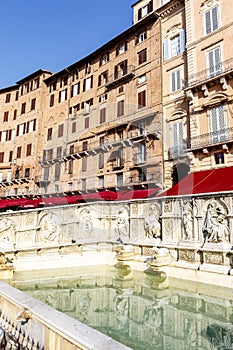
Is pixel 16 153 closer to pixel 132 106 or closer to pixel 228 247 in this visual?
pixel 132 106

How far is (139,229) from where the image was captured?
30.2 feet

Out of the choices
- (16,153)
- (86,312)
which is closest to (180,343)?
(86,312)

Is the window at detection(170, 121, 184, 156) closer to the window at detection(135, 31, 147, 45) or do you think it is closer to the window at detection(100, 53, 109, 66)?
the window at detection(135, 31, 147, 45)

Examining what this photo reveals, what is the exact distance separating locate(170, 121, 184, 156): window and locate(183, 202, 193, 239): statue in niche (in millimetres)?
11595

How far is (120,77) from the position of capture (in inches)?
982

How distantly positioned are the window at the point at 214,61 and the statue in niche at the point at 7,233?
1479 centimetres

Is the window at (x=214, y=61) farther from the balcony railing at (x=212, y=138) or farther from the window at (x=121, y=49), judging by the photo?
the window at (x=121, y=49)

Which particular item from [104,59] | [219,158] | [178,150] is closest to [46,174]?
[104,59]

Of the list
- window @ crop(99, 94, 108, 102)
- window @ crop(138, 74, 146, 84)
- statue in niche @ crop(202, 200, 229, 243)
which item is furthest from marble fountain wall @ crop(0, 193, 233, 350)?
window @ crop(99, 94, 108, 102)

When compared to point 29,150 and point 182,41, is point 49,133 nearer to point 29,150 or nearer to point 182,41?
point 29,150

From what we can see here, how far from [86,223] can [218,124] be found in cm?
1140

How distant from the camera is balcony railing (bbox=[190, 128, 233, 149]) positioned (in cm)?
1644

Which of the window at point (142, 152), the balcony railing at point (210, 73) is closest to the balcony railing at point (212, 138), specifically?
the balcony railing at point (210, 73)

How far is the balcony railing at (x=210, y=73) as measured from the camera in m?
16.8
